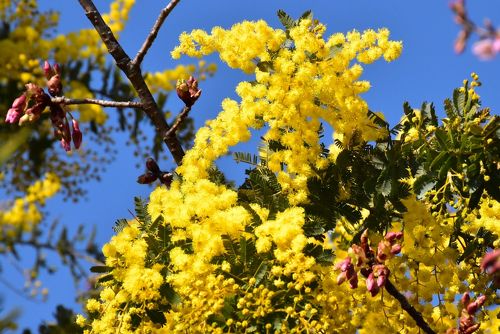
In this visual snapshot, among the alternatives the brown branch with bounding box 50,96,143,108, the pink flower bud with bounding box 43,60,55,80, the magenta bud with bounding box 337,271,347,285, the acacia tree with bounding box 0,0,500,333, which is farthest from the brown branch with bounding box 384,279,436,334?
the pink flower bud with bounding box 43,60,55,80

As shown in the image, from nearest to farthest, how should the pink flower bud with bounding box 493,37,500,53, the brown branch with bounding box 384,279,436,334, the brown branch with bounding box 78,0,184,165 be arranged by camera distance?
the pink flower bud with bounding box 493,37,500,53 < the brown branch with bounding box 384,279,436,334 < the brown branch with bounding box 78,0,184,165

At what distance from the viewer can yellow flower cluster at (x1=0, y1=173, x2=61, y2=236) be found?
229 inches

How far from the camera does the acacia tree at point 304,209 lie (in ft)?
7.04

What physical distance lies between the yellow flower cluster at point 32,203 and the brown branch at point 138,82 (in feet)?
9.27

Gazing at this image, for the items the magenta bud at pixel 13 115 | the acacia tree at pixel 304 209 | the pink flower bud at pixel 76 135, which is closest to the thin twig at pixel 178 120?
the acacia tree at pixel 304 209

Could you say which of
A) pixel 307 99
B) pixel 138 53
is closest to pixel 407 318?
pixel 307 99

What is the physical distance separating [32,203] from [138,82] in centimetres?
395

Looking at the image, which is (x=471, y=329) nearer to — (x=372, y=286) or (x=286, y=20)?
(x=372, y=286)

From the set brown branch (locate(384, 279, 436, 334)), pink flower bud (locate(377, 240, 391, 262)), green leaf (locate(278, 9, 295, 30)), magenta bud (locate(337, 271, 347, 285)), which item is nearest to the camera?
magenta bud (locate(337, 271, 347, 285))

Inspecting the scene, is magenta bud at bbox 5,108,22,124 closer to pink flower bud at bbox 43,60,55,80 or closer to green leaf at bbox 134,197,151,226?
pink flower bud at bbox 43,60,55,80

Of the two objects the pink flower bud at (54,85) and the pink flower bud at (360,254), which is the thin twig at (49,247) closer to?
the pink flower bud at (54,85)

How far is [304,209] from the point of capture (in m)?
2.39

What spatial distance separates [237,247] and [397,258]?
578mm

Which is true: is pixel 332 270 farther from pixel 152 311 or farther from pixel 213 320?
pixel 152 311
